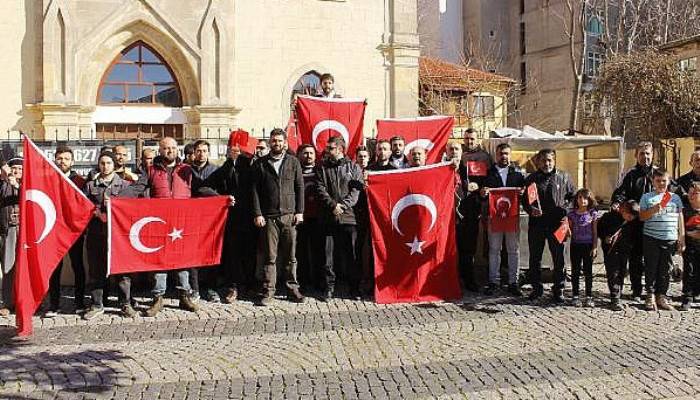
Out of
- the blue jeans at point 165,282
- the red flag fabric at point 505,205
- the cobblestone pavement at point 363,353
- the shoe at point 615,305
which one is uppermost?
the red flag fabric at point 505,205

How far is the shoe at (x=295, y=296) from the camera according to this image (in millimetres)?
8938

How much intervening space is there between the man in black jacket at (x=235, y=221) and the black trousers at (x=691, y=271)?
212 inches

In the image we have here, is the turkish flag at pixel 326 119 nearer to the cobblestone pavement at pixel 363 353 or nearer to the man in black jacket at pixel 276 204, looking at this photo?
the man in black jacket at pixel 276 204

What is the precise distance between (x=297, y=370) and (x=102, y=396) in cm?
164

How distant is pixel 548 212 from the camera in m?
8.80

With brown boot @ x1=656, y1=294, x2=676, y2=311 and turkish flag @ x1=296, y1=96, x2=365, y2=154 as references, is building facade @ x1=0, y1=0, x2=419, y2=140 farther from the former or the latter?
brown boot @ x1=656, y1=294, x2=676, y2=311

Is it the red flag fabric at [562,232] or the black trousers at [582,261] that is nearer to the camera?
the red flag fabric at [562,232]

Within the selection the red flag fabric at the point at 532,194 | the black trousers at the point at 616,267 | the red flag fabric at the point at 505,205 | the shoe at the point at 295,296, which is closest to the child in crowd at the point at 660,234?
the black trousers at the point at 616,267

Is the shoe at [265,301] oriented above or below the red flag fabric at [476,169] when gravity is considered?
below

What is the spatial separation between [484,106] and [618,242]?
25.9m

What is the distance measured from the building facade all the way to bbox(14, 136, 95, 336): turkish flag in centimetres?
1210

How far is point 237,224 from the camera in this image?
29.7 feet

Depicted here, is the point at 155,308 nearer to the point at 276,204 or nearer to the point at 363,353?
the point at 276,204

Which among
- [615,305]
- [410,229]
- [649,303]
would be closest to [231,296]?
[410,229]
